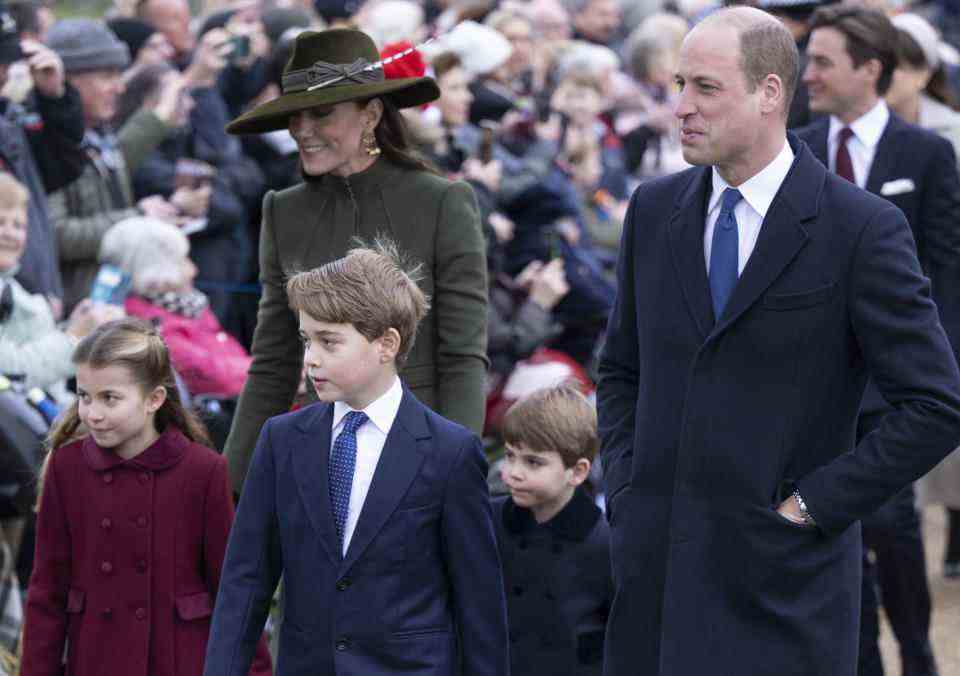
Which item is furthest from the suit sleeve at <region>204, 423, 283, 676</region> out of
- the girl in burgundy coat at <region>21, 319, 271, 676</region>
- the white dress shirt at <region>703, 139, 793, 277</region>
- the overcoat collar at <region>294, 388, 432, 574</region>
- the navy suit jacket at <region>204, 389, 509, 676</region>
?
the white dress shirt at <region>703, 139, 793, 277</region>

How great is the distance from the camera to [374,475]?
416cm

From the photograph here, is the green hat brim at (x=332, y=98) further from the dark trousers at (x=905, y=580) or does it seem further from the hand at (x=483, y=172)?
the hand at (x=483, y=172)

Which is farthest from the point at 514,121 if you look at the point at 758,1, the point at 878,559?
the point at 878,559

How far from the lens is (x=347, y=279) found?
13.9 feet

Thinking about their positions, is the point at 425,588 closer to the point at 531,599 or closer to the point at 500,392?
the point at 531,599

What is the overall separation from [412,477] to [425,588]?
0.87 ft

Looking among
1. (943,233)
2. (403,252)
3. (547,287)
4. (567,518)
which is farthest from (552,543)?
(547,287)

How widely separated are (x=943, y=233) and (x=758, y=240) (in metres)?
2.52

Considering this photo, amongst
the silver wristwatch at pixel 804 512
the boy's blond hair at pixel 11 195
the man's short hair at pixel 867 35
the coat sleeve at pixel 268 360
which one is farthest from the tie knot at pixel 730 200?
the boy's blond hair at pixel 11 195

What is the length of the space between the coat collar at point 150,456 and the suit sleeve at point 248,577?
2.39ft

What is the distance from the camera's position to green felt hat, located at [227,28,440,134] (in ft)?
16.0

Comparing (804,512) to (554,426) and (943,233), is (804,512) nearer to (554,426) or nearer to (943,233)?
(554,426)

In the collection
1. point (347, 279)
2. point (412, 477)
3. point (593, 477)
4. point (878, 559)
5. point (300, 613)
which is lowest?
point (593, 477)

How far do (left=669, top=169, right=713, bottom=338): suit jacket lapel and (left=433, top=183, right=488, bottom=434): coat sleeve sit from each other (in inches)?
38.8
